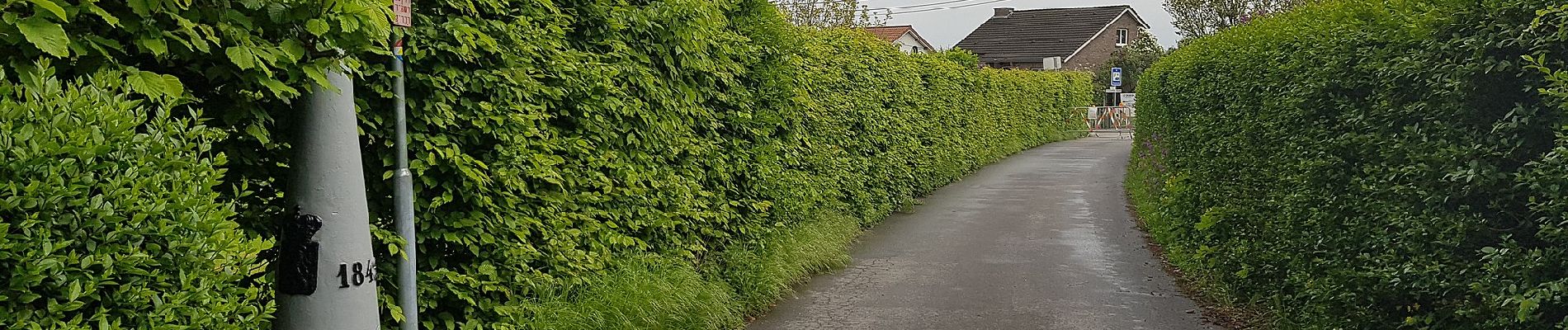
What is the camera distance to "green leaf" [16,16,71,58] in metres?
2.47

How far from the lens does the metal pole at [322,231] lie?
3.61 m

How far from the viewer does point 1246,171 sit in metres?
7.93

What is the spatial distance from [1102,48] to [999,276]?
6024 cm

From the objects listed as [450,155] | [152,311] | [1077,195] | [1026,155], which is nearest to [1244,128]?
[450,155]

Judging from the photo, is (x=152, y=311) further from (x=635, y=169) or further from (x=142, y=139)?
(x=635, y=169)

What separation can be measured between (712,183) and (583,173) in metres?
2.13

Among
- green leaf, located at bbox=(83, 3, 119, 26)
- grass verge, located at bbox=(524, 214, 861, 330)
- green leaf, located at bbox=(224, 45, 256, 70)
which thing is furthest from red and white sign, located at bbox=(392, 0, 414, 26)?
grass verge, located at bbox=(524, 214, 861, 330)

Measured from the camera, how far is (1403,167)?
464cm

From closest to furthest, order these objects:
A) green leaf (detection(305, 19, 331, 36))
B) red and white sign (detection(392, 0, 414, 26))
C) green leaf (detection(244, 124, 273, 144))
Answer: green leaf (detection(305, 19, 331, 36)), green leaf (detection(244, 124, 273, 144)), red and white sign (detection(392, 0, 414, 26))

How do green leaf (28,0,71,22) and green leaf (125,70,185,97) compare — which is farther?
green leaf (125,70,185,97)

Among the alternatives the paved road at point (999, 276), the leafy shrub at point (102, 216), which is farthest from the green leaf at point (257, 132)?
Result: the paved road at point (999, 276)

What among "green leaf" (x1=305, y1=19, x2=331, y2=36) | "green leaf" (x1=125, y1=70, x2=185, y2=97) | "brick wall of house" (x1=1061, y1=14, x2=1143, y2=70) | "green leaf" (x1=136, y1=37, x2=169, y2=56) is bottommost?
"green leaf" (x1=125, y1=70, x2=185, y2=97)

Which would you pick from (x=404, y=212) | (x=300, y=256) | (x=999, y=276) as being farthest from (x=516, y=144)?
(x=999, y=276)

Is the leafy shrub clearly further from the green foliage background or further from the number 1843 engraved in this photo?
the number 1843 engraved
